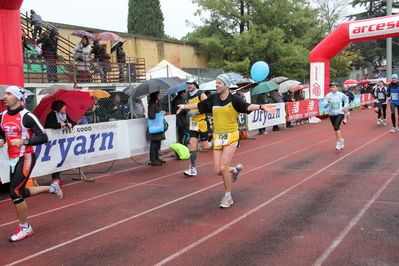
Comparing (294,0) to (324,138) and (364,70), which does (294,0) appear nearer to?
(324,138)

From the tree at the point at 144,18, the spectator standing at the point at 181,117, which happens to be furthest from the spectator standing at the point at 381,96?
the tree at the point at 144,18

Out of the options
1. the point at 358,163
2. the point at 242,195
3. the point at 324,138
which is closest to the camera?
the point at 242,195

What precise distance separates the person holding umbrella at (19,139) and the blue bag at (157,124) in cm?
544

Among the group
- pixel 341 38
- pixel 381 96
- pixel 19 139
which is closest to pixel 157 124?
pixel 19 139

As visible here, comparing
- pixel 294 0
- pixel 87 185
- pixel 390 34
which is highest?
pixel 294 0

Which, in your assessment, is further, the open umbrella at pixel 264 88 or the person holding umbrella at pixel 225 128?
the open umbrella at pixel 264 88

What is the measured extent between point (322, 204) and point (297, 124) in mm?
15254

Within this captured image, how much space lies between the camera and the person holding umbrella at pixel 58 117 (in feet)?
28.9

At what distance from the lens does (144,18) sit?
3822 centimetres

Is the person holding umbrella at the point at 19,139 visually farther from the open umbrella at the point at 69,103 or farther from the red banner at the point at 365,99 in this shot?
the red banner at the point at 365,99

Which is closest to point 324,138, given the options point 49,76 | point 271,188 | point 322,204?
point 271,188

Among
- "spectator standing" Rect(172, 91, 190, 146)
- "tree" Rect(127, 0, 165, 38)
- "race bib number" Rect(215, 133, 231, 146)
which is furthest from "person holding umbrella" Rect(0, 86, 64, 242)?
"tree" Rect(127, 0, 165, 38)

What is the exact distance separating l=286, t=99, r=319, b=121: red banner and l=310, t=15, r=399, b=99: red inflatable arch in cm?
75

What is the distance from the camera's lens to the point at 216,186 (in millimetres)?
8312
